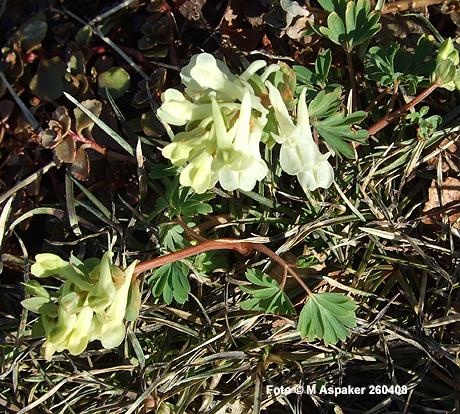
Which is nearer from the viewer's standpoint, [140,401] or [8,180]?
[140,401]

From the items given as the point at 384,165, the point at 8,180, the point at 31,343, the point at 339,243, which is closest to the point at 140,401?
the point at 31,343

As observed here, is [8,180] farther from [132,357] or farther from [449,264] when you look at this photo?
[449,264]

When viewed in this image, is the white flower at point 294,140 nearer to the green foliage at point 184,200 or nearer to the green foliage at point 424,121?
the green foliage at point 184,200

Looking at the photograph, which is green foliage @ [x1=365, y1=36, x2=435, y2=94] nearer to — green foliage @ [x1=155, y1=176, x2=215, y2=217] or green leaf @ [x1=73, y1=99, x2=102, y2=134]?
green foliage @ [x1=155, y1=176, x2=215, y2=217]

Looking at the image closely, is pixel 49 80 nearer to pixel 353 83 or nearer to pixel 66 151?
pixel 66 151

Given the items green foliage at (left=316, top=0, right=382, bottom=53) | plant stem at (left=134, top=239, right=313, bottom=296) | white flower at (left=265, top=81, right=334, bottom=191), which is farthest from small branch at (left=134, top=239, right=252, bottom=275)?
green foliage at (left=316, top=0, right=382, bottom=53)

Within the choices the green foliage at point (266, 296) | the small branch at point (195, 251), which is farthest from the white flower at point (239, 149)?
the green foliage at point (266, 296)
